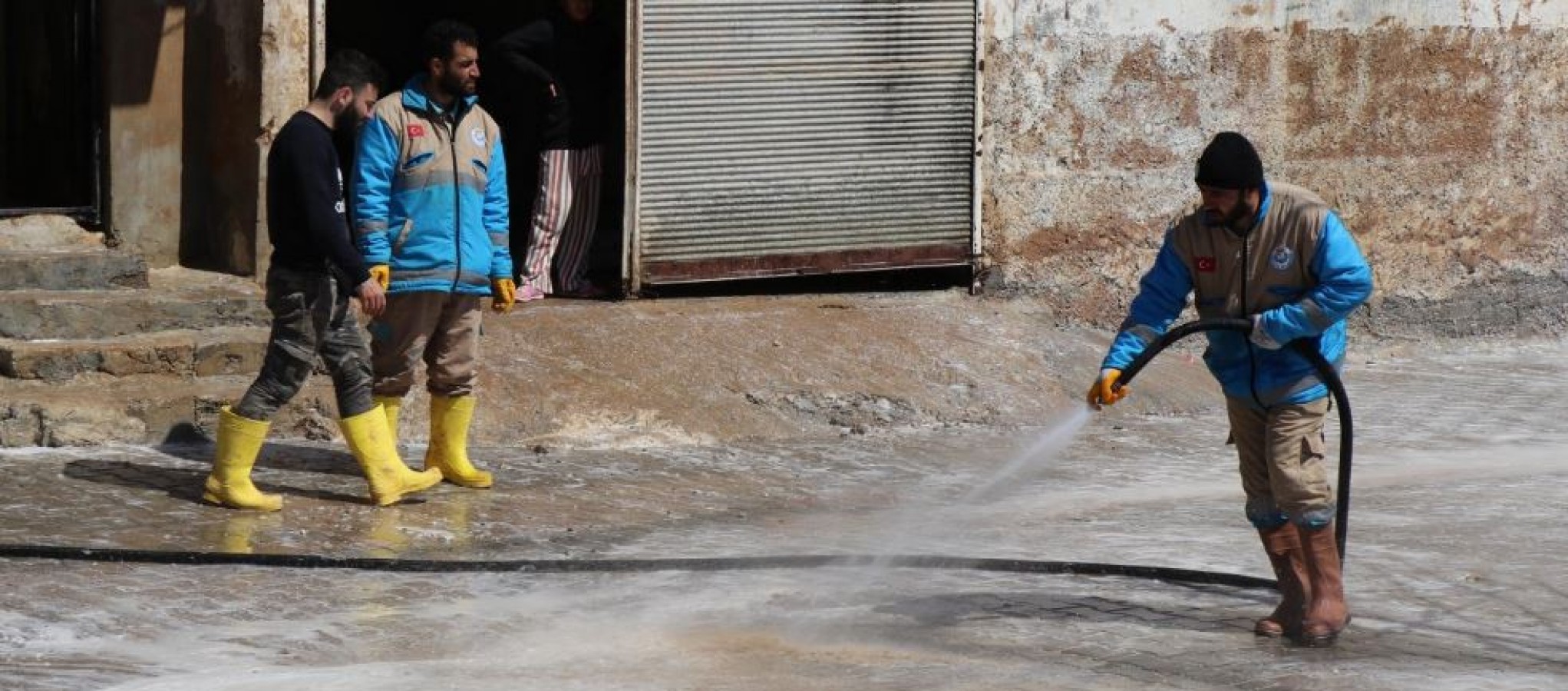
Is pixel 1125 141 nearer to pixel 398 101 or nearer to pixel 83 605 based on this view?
pixel 398 101

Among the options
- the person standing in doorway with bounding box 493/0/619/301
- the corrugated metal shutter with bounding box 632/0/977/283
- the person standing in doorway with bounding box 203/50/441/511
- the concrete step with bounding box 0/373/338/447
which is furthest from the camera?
the person standing in doorway with bounding box 493/0/619/301

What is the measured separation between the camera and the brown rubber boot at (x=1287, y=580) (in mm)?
6875

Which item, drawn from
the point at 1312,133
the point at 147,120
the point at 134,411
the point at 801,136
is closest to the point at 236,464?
the point at 134,411

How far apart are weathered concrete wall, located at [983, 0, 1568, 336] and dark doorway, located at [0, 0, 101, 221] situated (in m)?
4.81

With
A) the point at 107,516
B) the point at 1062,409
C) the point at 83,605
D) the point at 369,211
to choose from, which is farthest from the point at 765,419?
the point at 83,605

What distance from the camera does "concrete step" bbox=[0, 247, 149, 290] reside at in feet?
32.9

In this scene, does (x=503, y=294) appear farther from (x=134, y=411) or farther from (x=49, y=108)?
(x=49, y=108)

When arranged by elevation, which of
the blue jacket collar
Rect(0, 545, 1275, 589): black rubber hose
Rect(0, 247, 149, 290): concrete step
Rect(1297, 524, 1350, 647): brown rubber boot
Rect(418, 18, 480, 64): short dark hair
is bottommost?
Rect(0, 545, 1275, 589): black rubber hose

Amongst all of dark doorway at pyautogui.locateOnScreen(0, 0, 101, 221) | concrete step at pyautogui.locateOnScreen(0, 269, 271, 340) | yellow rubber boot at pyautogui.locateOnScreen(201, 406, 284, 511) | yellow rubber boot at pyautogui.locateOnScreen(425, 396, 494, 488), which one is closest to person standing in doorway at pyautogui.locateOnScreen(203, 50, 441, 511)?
yellow rubber boot at pyautogui.locateOnScreen(201, 406, 284, 511)

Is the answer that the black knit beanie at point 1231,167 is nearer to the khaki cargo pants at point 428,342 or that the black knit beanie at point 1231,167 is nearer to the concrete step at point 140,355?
the khaki cargo pants at point 428,342

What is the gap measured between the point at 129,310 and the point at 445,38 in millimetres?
2415

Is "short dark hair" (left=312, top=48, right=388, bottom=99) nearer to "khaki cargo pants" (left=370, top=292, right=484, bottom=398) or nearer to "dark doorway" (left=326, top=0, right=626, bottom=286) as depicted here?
"khaki cargo pants" (left=370, top=292, right=484, bottom=398)

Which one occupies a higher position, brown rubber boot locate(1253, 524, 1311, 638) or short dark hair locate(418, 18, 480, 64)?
short dark hair locate(418, 18, 480, 64)

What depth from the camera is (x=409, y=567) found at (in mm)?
7473
